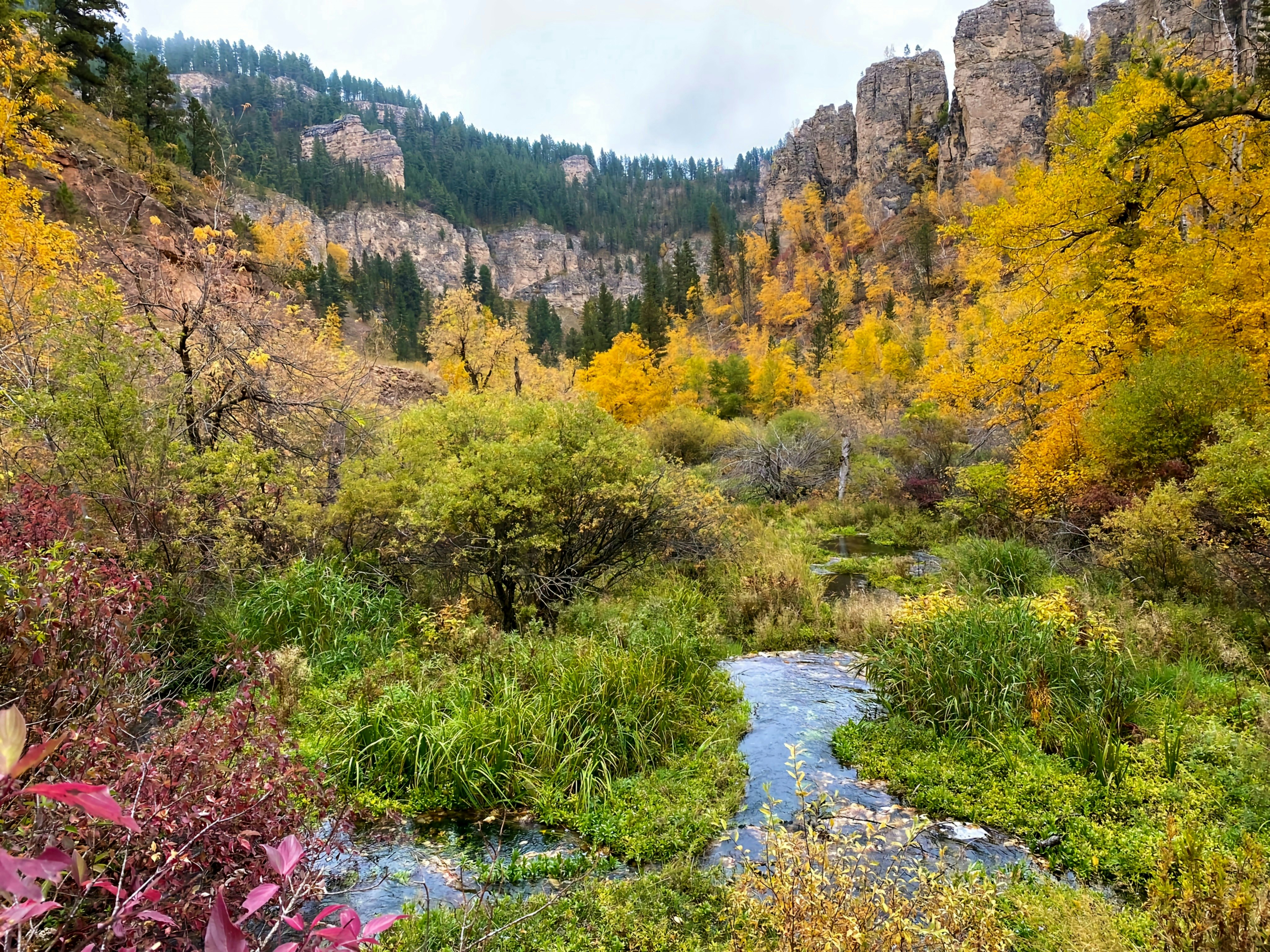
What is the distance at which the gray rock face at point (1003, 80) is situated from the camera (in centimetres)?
6066

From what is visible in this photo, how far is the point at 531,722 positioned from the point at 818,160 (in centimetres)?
9118

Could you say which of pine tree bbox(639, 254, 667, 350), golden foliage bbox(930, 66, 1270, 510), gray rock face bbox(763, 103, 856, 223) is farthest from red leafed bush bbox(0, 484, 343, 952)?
gray rock face bbox(763, 103, 856, 223)

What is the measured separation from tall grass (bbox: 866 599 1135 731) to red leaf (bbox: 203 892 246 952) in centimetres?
630

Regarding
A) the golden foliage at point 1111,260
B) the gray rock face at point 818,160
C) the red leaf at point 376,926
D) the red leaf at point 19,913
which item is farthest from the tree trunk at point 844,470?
the gray rock face at point 818,160

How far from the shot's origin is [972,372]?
44.6 ft

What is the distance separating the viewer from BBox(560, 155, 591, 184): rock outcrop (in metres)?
165

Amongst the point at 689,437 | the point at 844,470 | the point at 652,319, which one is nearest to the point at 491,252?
the point at 652,319

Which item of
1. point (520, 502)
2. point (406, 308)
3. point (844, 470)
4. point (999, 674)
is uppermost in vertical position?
point (406, 308)

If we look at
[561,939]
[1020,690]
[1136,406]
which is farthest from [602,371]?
[561,939]

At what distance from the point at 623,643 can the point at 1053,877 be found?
177 inches

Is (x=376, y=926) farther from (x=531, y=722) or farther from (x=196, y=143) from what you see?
(x=196, y=143)

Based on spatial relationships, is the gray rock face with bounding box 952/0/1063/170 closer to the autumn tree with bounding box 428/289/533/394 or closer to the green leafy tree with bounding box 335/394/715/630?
the autumn tree with bounding box 428/289/533/394

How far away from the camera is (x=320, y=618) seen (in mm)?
7762

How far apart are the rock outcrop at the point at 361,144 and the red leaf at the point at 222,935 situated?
471 feet
